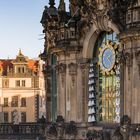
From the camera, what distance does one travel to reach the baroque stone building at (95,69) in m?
31.1

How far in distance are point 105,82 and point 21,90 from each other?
154 ft

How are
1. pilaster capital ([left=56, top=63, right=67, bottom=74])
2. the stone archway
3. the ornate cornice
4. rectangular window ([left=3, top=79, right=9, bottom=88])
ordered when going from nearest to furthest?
the ornate cornice → the stone archway → pilaster capital ([left=56, top=63, right=67, bottom=74]) → rectangular window ([left=3, top=79, right=9, bottom=88])

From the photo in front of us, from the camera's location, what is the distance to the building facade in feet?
264

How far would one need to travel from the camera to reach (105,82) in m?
35.0

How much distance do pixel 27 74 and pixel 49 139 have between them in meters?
41.8

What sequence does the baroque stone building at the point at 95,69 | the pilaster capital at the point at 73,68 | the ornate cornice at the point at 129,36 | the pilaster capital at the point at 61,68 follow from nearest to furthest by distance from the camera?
1. the ornate cornice at the point at 129,36
2. the baroque stone building at the point at 95,69
3. the pilaster capital at the point at 73,68
4. the pilaster capital at the point at 61,68

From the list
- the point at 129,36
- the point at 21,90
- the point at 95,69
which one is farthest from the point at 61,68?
the point at 21,90

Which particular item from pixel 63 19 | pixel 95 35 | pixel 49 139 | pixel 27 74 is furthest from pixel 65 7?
pixel 27 74

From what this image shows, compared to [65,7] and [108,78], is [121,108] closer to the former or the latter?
[108,78]

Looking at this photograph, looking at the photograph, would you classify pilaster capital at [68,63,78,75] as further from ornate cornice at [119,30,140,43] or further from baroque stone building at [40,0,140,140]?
ornate cornice at [119,30,140,43]

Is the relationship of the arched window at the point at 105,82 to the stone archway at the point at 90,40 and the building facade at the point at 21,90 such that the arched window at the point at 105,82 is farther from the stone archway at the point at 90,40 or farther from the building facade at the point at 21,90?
the building facade at the point at 21,90

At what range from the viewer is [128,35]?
3066 cm

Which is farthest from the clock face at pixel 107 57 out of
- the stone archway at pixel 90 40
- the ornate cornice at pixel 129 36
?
the ornate cornice at pixel 129 36

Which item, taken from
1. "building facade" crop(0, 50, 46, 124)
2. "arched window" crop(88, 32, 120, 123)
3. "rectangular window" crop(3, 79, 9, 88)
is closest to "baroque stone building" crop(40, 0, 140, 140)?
"arched window" crop(88, 32, 120, 123)
